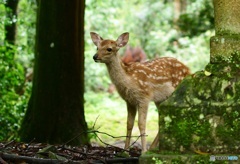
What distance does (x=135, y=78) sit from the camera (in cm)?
823

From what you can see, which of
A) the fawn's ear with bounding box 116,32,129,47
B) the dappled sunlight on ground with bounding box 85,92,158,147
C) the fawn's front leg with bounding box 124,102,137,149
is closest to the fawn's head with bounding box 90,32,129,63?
the fawn's ear with bounding box 116,32,129,47

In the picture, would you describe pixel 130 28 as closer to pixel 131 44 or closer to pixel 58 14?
pixel 131 44

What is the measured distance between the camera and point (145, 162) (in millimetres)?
5105

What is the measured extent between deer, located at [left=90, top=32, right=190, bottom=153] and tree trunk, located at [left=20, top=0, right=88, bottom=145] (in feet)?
3.20

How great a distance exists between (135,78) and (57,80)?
1.30m

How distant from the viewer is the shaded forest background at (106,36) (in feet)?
36.0

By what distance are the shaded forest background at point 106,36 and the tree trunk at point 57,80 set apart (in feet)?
3.94

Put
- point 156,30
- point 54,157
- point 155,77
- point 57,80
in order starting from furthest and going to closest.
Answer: point 156,30
point 57,80
point 155,77
point 54,157

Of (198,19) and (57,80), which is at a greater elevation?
(198,19)

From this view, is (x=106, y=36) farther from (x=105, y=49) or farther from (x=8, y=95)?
(x=105, y=49)

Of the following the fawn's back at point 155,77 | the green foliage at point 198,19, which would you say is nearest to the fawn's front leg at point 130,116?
the fawn's back at point 155,77

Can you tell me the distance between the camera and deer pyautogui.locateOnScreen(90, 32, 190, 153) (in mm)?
8023

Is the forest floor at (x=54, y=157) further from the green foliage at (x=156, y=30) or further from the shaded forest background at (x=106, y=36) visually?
the green foliage at (x=156, y=30)

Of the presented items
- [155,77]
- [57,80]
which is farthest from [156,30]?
[155,77]
